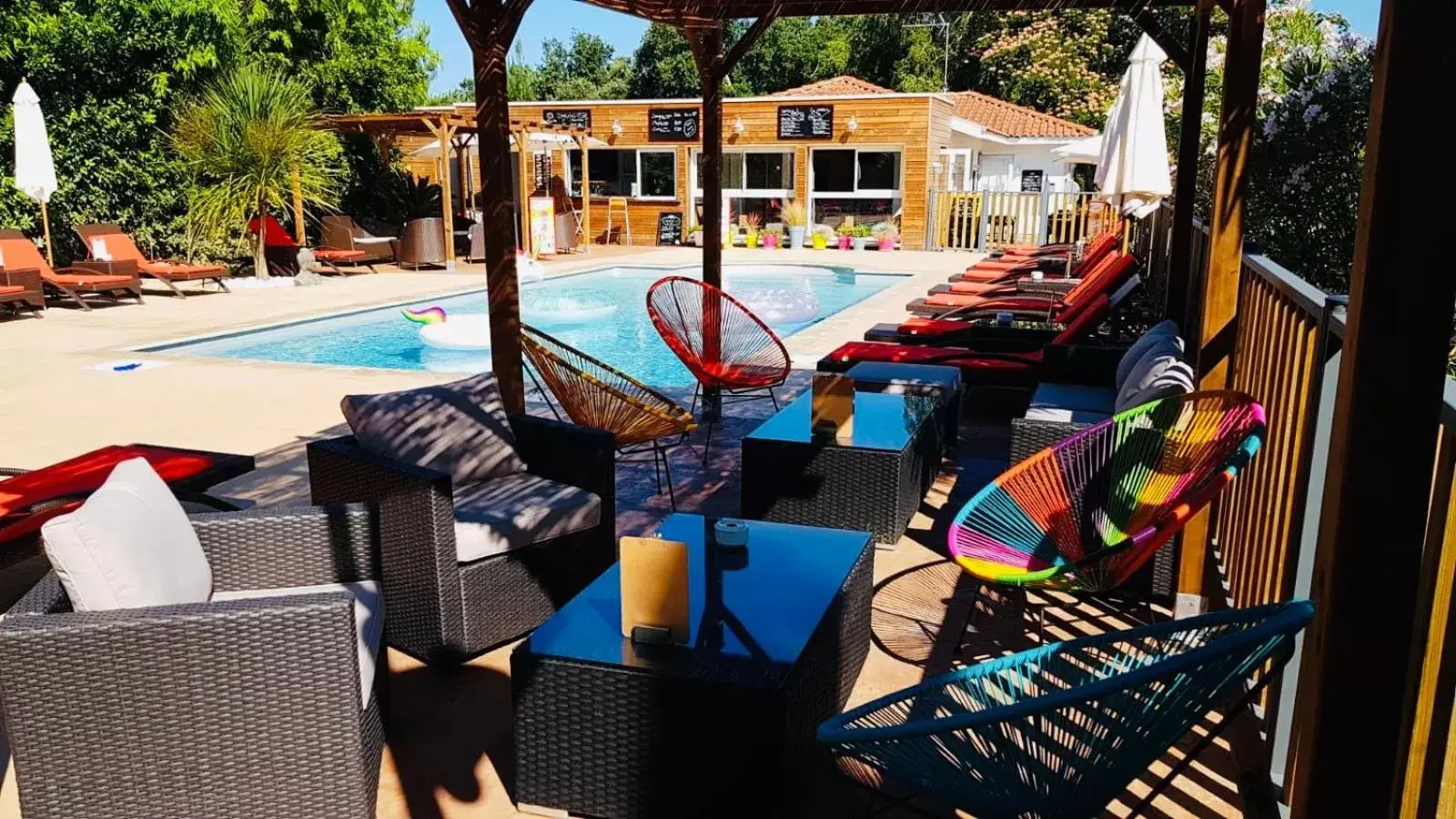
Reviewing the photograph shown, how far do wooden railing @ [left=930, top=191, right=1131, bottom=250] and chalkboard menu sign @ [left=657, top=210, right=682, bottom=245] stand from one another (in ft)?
16.1

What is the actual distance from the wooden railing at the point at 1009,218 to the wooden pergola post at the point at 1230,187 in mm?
13877

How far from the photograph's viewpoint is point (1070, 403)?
4.71 meters

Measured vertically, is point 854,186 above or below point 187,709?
above

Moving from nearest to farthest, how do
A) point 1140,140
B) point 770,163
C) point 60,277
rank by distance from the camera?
point 1140,140 < point 60,277 < point 770,163

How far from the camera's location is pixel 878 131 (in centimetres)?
2005

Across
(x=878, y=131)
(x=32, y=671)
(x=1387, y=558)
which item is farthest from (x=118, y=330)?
(x=878, y=131)

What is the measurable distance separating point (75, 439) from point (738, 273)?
11.3 m

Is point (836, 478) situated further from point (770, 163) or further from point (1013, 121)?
point (1013, 121)

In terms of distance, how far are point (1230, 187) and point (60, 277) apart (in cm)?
1187

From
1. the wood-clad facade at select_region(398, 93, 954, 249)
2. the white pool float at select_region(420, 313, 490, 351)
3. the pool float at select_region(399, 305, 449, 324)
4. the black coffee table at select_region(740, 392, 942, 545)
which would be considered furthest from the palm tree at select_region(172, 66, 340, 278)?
the black coffee table at select_region(740, 392, 942, 545)

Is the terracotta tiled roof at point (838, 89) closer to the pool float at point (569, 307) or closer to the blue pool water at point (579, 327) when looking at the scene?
the blue pool water at point (579, 327)

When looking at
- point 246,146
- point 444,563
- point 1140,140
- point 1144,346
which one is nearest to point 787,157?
point 246,146

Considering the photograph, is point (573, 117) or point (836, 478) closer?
point (836, 478)

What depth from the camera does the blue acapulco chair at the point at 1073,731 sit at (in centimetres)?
161
